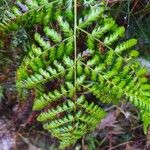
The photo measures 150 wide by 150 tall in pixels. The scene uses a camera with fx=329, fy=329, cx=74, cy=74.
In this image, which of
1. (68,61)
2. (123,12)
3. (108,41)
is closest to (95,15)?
(108,41)

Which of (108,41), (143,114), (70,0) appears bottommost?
(143,114)

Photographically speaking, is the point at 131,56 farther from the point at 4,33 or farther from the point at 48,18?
the point at 4,33

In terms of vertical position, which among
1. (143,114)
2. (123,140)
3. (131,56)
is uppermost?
(131,56)

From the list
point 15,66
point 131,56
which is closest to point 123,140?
point 15,66

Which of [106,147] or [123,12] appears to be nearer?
[123,12]

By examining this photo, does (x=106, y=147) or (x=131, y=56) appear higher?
(x=131, y=56)

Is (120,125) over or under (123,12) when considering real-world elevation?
under

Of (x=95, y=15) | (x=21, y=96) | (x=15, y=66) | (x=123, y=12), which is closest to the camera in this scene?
(x=95, y=15)

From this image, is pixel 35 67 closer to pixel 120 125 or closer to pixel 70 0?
pixel 70 0

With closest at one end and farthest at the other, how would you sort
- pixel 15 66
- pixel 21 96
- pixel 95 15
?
pixel 95 15 → pixel 15 66 → pixel 21 96
